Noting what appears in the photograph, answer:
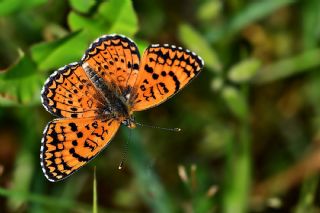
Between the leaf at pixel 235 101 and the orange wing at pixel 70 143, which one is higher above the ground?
the orange wing at pixel 70 143

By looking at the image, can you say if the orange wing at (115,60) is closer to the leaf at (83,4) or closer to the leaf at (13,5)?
the leaf at (83,4)

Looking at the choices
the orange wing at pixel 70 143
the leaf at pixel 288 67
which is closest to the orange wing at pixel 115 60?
the orange wing at pixel 70 143

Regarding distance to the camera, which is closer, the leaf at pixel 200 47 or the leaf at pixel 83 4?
the leaf at pixel 83 4

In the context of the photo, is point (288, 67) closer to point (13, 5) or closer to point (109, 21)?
point (109, 21)

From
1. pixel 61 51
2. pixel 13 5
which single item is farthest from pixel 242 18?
pixel 13 5

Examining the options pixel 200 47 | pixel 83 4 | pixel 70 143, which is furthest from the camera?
pixel 200 47

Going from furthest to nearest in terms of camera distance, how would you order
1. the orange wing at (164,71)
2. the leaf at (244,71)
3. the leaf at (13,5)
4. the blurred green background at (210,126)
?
1. the blurred green background at (210,126)
2. the leaf at (244,71)
3. the leaf at (13,5)
4. the orange wing at (164,71)

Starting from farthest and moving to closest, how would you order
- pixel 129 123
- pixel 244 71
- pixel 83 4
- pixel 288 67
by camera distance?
pixel 288 67 < pixel 244 71 < pixel 129 123 < pixel 83 4

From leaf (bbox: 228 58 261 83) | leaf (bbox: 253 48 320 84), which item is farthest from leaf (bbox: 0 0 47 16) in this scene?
leaf (bbox: 253 48 320 84)

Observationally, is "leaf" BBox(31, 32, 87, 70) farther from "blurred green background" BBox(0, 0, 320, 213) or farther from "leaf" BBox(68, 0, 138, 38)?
"blurred green background" BBox(0, 0, 320, 213)
